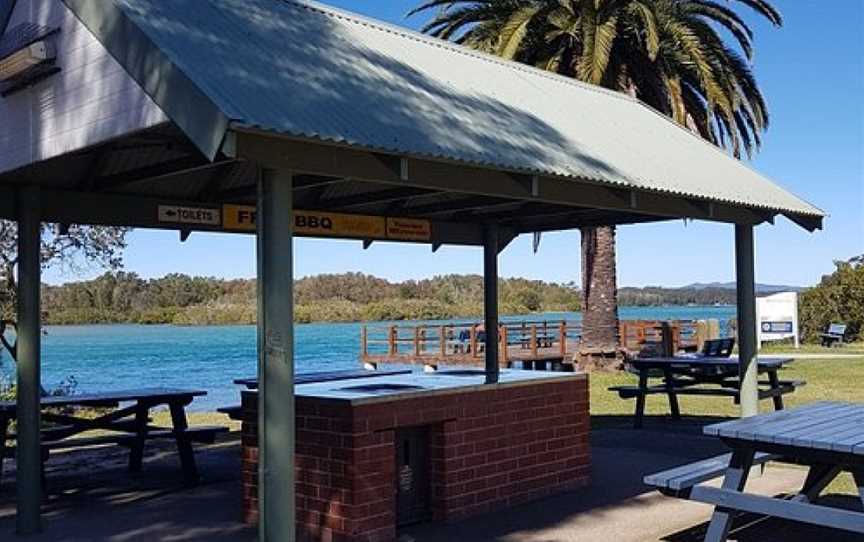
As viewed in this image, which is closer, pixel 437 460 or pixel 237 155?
pixel 237 155

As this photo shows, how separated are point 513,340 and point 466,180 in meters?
20.9

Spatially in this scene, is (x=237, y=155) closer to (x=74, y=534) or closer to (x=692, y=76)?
(x=74, y=534)

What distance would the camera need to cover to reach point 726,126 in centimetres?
2048

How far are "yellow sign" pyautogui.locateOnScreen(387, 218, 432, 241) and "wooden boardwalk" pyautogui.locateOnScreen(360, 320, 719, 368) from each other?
14.7 meters

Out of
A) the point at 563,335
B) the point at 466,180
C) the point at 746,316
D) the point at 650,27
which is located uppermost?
the point at 650,27

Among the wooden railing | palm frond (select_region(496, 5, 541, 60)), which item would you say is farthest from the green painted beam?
the wooden railing

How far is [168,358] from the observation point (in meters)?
62.5

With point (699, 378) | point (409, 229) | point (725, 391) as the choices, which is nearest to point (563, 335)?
point (699, 378)

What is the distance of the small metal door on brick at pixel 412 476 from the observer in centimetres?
709

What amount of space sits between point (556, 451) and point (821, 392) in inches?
411

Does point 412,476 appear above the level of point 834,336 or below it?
below

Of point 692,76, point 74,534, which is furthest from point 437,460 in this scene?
point 692,76

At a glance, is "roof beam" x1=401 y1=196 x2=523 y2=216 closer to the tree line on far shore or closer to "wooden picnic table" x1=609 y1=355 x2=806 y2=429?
"wooden picnic table" x1=609 y1=355 x2=806 y2=429

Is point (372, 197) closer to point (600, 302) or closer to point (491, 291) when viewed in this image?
point (491, 291)
